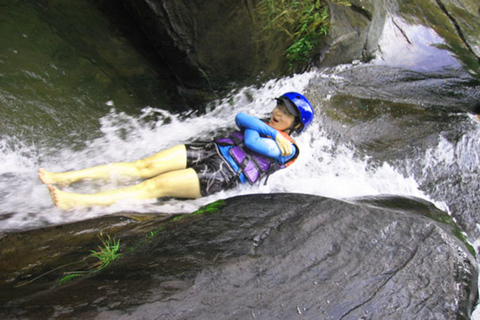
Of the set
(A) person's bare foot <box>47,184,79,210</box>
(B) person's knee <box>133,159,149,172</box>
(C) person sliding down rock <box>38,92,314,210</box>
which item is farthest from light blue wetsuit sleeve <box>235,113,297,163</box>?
(A) person's bare foot <box>47,184,79,210</box>

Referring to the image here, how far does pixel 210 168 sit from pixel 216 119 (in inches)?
64.5

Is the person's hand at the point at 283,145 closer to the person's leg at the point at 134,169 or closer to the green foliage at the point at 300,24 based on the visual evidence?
the person's leg at the point at 134,169

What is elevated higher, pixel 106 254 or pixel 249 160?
pixel 106 254

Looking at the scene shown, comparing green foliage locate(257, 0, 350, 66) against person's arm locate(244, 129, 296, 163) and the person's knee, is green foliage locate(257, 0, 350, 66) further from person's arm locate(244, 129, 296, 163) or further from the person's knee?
the person's knee

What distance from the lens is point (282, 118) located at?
13.1ft

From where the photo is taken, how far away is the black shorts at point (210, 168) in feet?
12.1

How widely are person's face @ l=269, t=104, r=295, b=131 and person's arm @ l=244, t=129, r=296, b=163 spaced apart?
0.27m

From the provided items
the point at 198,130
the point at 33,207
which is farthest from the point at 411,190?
the point at 33,207

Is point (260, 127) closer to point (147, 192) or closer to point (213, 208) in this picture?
point (213, 208)

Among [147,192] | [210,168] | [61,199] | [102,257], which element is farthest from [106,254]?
[210,168]

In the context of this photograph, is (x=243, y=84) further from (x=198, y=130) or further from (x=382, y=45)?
(x=382, y=45)

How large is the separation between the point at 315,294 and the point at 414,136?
387 cm

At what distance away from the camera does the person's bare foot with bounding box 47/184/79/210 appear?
9.87ft

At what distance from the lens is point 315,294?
2164mm
